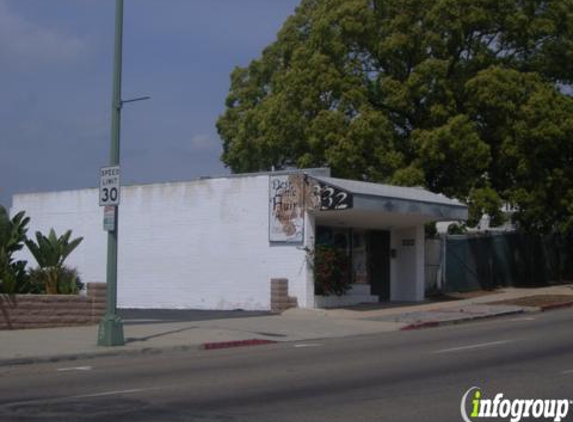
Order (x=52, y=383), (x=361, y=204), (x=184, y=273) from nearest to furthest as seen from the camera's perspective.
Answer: (x=52, y=383) < (x=361, y=204) < (x=184, y=273)

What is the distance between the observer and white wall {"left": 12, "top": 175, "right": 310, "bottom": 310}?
3039 centimetres

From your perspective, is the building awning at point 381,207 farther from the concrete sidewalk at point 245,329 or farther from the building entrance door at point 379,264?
the concrete sidewalk at point 245,329

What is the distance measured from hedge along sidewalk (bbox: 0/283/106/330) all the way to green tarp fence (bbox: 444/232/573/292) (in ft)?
54.7

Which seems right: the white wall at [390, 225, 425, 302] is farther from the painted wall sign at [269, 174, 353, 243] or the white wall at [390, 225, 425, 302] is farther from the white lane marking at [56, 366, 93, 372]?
the white lane marking at [56, 366, 93, 372]

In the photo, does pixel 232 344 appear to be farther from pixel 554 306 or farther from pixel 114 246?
pixel 554 306

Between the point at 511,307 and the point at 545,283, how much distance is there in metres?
13.5

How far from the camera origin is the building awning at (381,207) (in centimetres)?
2800

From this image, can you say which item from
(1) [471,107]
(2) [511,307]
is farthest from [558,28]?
(2) [511,307]

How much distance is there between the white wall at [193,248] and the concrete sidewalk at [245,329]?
101 inches

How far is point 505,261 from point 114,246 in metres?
24.8

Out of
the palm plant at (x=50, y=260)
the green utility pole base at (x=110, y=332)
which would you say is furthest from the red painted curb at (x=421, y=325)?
the palm plant at (x=50, y=260)

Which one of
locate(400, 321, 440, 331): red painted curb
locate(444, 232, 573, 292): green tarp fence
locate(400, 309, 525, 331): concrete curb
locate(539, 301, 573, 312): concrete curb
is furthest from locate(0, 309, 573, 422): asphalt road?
locate(444, 232, 573, 292): green tarp fence

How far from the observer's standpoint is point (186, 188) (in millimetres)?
32781

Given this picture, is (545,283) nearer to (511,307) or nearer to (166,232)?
(511,307)
